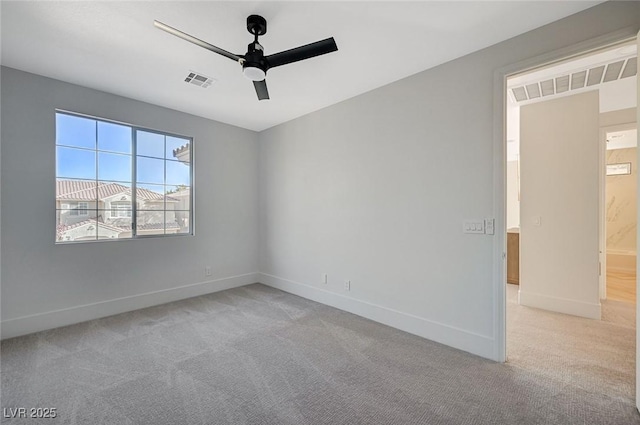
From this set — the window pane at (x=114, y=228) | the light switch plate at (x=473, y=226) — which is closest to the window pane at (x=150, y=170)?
the window pane at (x=114, y=228)

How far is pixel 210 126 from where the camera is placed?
4406 millimetres

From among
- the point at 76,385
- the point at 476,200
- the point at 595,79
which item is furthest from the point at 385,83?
the point at 76,385

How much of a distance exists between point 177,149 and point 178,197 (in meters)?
0.74

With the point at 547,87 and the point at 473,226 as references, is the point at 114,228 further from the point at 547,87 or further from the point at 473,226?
the point at 547,87

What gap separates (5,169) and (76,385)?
2.37 m

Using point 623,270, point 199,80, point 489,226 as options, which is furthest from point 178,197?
point 623,270

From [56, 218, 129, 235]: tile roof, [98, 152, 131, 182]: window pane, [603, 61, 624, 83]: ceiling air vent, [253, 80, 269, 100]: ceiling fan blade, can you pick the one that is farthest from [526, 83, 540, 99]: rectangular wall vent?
[56, 218, 129, 235]: tile roof

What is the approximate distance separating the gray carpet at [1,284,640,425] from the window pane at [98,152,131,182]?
183 centimetres

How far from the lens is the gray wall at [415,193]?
2.44m

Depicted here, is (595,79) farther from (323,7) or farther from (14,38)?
(14,38)

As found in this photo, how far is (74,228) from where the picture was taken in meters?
3.24

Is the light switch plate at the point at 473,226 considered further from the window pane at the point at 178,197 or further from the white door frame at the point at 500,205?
the window pane at the point at 178,197

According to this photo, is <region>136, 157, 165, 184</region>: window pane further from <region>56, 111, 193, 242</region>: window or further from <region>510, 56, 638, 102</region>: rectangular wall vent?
<region>510, 56, 638, 102</region>: rectangular wall vent

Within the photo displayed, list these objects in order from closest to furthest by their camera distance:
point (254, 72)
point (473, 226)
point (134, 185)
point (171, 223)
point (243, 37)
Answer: point (254, 72)
point (243, 37)
point (473, 226)
point (134, 185)
point (171, 223)
